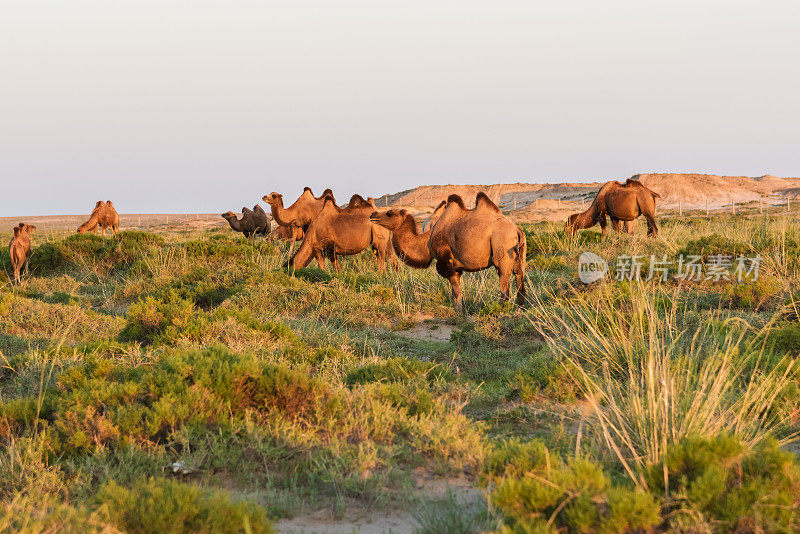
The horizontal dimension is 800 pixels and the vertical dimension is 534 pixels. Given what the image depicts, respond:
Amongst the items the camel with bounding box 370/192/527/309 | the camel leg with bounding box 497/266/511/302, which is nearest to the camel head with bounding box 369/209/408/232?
the camel with bounding box 370/192/527/309

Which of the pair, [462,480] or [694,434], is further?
[462,480]

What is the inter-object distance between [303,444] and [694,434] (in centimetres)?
226

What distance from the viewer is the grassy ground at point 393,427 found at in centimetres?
279

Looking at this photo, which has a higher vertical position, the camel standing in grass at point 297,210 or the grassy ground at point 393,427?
the camel standing in grass at point 297,210

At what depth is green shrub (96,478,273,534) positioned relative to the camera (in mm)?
2760

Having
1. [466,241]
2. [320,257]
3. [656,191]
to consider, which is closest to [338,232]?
[320,257]

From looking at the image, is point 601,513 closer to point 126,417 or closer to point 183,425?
point 183,425

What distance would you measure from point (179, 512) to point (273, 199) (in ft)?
40.9

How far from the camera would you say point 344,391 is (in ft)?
15.3

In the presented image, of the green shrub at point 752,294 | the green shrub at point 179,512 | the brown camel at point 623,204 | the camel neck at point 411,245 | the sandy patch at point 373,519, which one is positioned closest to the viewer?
the green shrub at point 179,512

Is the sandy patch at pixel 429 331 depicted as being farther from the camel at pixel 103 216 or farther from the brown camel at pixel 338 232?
the camel at pixel 103 216

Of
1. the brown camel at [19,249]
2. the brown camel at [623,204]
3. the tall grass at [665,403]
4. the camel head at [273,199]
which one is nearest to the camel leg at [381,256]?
the camel head at [273,199]

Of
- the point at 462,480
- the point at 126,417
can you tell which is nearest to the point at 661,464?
the point at 462,480

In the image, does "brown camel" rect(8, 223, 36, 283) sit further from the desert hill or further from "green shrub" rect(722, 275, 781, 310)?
the desert hill
